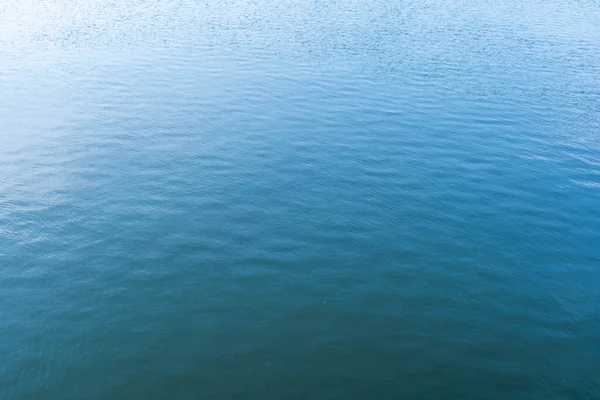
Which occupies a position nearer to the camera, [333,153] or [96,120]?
[333,153]

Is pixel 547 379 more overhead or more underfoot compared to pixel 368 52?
more underfoot

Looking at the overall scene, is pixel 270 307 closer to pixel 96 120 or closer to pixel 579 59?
pixel 96 120

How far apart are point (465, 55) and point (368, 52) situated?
13.5 m

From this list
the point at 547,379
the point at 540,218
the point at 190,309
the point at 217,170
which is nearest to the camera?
the point at 547,379

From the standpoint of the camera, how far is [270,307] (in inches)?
1362

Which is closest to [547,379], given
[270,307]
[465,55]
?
[270,307]

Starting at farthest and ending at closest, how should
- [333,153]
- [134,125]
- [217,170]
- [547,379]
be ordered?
[134,125] < [333,153] < [217,170] < [547,379]

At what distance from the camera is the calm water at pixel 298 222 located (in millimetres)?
30797

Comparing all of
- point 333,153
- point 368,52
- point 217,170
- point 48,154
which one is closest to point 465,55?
point 368,52

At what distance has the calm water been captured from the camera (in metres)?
30.8

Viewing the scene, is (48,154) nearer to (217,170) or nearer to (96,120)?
(96,120)

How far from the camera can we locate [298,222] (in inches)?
1673

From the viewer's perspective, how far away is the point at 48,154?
50.5 meters

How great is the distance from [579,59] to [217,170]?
57129mm
